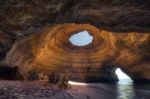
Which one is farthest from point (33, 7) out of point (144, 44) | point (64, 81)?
point (144, 44)

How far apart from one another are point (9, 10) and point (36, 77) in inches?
648

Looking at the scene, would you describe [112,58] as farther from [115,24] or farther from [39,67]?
[115,24]

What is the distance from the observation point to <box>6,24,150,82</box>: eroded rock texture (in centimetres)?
2911

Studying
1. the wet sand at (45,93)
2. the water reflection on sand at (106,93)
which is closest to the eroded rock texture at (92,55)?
the water reflection on sand at (106,93)

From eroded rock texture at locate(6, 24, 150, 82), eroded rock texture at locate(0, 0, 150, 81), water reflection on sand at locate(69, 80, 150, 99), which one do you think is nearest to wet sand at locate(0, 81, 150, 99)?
water reflection on sand at locate(69, 80, 150, 99)

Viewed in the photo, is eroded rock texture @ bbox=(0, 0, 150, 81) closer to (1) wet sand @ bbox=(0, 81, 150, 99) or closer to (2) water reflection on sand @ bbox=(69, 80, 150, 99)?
(1) wet sand @ bbox=(0, 81, 150, 99)

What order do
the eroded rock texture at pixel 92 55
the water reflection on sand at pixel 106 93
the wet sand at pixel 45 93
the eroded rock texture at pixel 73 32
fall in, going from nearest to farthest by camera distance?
the wet sand at pixel 45 93 → the eroded rock texture at pixel 73 32 → the water reflection on sand at pixel 106 93 → the eroded rock texture at pixel 92 55

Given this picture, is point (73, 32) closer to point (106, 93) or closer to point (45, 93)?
point (106, 93)

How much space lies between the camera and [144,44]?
29.2m

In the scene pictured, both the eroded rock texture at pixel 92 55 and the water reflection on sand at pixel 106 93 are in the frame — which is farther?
the eroded rock texture at pixel 92 55

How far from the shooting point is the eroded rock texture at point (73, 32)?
1428 centimetres

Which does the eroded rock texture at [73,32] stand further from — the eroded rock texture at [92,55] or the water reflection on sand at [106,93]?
the water reflection on sand at [106,93]

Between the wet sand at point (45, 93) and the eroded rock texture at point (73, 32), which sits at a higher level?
the eroded rock texture at point (73, 32)

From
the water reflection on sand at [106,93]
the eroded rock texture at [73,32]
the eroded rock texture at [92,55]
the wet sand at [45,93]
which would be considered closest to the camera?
the wet sand at [45,93]
